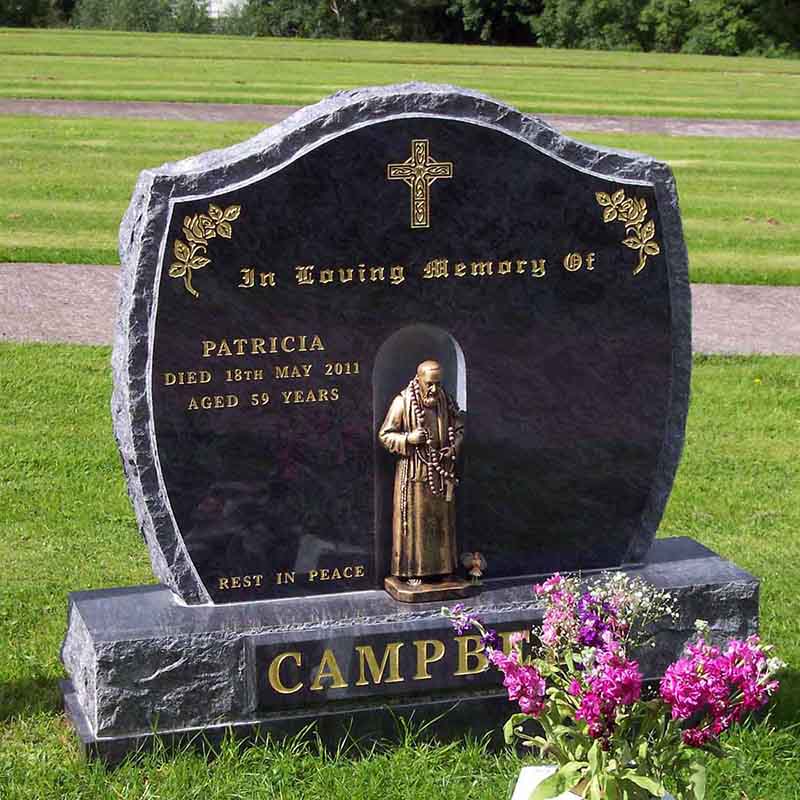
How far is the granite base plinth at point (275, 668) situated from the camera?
5.73 metres

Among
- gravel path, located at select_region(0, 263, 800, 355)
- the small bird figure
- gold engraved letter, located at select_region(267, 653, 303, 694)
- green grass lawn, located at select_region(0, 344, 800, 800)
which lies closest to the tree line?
gravel path, located at select_region(0, 263, 800, 355)

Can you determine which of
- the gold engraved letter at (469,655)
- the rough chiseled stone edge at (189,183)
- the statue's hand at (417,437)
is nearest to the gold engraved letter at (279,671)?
the rough chiseled stone edge at (189,183)

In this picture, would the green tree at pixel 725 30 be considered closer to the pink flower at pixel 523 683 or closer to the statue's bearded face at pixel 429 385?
the statue's bearded face at pixel 429 385

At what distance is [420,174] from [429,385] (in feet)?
2.54

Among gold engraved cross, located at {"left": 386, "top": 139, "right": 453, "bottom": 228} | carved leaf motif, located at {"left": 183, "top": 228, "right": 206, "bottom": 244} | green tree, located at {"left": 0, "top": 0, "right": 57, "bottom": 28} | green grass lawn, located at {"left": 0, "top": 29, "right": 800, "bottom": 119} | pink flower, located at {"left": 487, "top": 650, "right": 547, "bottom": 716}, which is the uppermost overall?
green tree, located at {"left": 0, "top": 0, "right": 57, "bottom": 28}

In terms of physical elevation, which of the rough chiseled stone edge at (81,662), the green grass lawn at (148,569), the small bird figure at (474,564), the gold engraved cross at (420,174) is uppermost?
the gold engraved cross at (420,174)

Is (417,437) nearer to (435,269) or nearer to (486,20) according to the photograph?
(435,269)

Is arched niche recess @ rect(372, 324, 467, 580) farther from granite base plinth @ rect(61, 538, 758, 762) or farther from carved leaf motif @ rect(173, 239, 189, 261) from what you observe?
carved leaf motif @ rect(173, 239, 189, 261)

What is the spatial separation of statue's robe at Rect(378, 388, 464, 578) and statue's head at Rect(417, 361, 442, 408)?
28mm

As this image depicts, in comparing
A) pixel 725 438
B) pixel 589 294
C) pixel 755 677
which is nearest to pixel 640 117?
pixel 725 438

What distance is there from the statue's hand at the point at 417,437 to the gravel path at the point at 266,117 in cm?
1565

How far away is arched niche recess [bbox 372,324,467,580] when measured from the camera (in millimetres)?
6031

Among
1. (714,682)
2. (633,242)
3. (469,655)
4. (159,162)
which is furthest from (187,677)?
(159,162)

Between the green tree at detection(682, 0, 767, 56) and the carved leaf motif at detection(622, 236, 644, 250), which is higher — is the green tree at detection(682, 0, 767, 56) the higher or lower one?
the higher one
